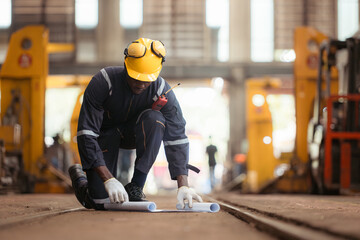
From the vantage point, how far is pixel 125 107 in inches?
191

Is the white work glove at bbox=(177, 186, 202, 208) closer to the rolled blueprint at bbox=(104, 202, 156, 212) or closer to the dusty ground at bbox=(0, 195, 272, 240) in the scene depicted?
the rolled blueprint at bbox=(104, 202, 156, 212)

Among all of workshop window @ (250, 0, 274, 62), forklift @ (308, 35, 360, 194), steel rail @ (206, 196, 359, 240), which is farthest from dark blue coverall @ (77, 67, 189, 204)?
workshop window @ (250, 0, 274, 62)

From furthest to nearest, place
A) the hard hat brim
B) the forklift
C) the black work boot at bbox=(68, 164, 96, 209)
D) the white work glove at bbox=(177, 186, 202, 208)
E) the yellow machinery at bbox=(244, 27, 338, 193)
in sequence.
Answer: the yellow machinery at bbox=(244, 27, 338, 193) < the forklift < the black work boot at bbox=(68, 164, 96, 209) < the hard hat brim < the white work glove at bbox=(177, 186, 202, 208)

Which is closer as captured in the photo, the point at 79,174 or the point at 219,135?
the point at 79,174

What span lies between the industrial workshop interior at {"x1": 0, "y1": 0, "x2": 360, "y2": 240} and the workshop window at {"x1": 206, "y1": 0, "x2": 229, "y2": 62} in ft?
0.17

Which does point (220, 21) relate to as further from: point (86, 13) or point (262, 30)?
point (86, 13)

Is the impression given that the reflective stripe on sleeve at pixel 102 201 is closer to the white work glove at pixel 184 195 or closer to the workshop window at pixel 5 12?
the white work glove at pixel 184 195

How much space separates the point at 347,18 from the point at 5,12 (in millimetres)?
12628

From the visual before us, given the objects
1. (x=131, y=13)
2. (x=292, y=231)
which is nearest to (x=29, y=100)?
(x=292, y=231)

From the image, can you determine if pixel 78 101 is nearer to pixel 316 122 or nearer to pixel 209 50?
pixel 316 122

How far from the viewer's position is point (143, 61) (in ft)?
15.1

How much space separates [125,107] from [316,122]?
21.2 ft

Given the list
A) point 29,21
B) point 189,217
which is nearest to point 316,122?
point 189,217

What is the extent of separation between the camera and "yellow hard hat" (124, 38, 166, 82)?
4605 mm
